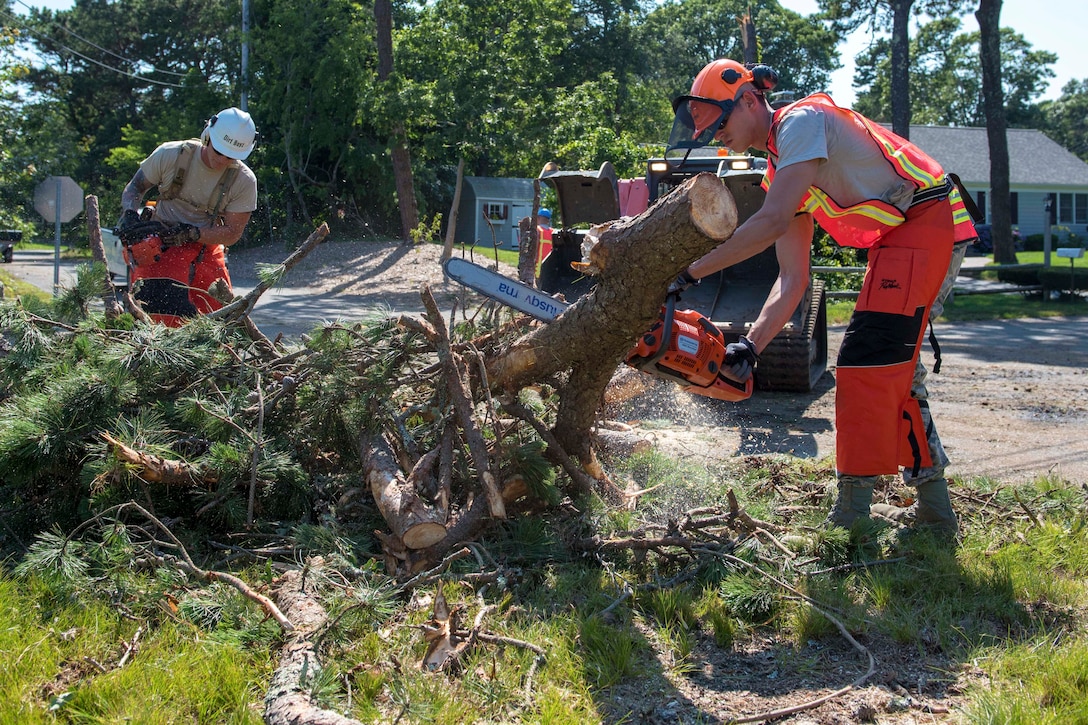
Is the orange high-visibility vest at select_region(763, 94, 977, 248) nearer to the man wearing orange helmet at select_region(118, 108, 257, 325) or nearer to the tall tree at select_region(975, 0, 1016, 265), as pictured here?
the man wearing orange helmet at select_region(118, 108, 257, 325)

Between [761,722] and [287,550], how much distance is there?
6.14 feet

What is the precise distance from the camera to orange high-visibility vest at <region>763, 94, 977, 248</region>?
3355 mm

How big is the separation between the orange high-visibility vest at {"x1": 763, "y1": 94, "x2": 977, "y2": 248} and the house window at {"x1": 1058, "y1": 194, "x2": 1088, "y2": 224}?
44096 millimetres

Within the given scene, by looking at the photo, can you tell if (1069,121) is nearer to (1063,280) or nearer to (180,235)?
(1063,280)

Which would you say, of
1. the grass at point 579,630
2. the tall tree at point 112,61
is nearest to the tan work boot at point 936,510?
the grass at point 579,630

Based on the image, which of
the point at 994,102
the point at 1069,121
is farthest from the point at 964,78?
the point at 994,102

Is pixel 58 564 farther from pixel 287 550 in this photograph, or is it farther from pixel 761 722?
pixel 761 722

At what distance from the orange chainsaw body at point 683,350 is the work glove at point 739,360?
2cm

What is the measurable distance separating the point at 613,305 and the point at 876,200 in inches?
43.9

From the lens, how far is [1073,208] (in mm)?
41094

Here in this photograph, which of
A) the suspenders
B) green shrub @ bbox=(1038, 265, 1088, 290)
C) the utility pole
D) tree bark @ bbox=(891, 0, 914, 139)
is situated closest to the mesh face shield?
the suspenders

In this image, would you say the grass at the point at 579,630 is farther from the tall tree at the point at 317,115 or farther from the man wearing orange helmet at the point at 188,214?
the tall tree at the point at 317,115

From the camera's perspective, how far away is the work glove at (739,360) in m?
3.43

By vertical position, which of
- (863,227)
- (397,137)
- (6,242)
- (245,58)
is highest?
(245,58)
